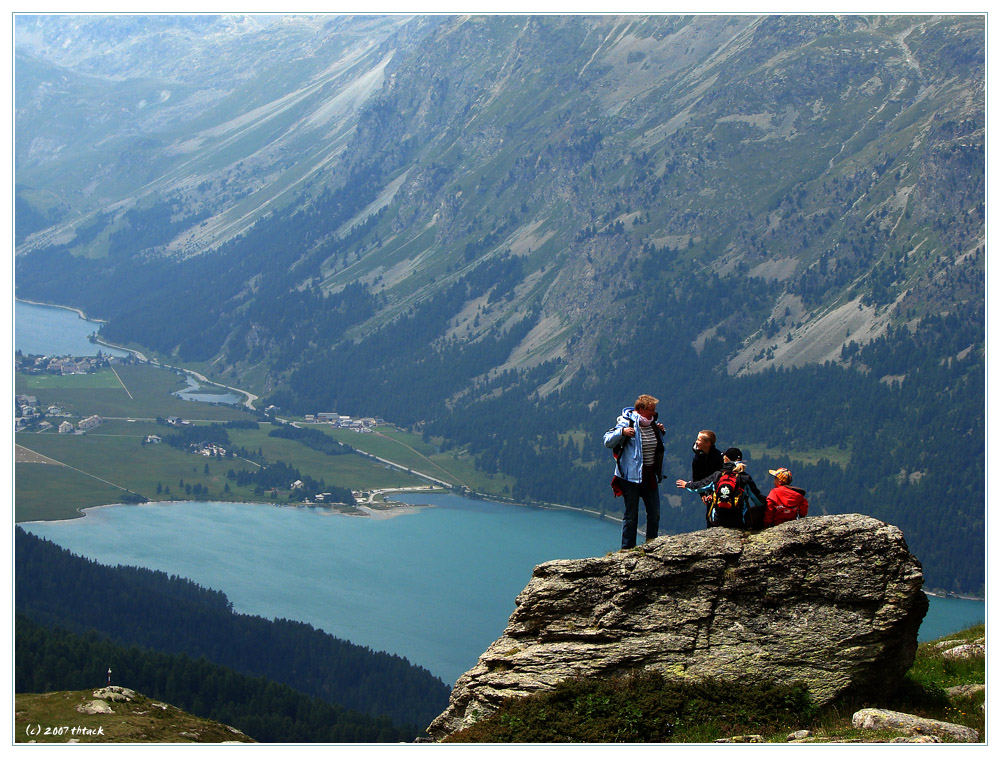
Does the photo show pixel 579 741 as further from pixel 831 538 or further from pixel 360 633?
pixel 360 633

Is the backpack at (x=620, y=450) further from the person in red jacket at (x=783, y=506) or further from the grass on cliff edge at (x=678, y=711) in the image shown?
the grass on cliff edge at (x=678, y=711)

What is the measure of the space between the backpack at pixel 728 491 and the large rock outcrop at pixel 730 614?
0.72 metres

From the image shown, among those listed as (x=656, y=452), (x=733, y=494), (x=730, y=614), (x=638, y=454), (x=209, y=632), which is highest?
(x=209, y=632)

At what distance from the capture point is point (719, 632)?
25328mm

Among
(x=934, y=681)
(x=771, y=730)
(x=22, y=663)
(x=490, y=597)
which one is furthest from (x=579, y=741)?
(x=490, y=597)

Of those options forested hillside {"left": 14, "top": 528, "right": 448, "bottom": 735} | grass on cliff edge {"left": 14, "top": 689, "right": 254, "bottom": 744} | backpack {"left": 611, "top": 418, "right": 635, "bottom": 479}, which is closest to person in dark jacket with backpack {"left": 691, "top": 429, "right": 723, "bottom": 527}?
backpack {"left": 611, "top": 418, "right": 635, "bottom": 479}

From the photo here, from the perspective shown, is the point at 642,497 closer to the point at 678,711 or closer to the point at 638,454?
the point at 638,454

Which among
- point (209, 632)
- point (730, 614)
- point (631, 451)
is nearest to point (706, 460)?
point (631, 451)

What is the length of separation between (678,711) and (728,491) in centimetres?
538

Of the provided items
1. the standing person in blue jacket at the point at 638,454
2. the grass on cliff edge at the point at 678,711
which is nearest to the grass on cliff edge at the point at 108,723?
the grass on cliff edge at the point at 678,711

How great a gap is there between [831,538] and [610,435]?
5.76m

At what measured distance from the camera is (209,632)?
160m

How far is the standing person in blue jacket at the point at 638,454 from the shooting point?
26.7m

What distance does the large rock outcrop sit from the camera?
79.7 feet
